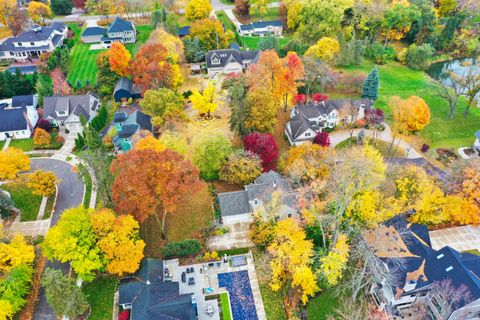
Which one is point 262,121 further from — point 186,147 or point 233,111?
point 186,147

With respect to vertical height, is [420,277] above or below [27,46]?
below

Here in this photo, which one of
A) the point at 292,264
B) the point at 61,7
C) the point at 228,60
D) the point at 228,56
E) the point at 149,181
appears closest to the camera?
the point at 292,264

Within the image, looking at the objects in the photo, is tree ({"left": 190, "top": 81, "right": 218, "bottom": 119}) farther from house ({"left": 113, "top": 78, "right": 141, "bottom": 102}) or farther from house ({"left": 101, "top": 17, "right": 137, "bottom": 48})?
house ({"left": 101, "top": 17, "right": 137, "bottom": 48})

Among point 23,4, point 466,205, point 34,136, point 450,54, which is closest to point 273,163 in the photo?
point 466,205

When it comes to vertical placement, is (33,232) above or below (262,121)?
below

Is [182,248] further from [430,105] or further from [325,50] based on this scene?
[325,50]

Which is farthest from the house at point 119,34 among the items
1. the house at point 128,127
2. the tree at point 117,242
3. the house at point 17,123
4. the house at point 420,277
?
the house at point 420,277

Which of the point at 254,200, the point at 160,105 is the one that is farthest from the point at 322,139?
the point at 160,105
